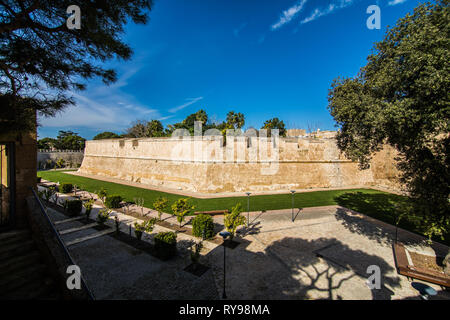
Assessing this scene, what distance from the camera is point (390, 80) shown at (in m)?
5.91

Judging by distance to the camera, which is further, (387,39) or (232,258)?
(232,258)

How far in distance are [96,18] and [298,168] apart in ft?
70.5

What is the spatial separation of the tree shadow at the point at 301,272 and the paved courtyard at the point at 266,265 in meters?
0.03

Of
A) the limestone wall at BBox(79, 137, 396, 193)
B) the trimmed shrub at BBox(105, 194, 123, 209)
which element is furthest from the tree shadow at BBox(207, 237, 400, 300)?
the limestone wall at BBox(79, 137, 396, 193)

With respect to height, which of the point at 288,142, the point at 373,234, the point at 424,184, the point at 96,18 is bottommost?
the point at 373,234

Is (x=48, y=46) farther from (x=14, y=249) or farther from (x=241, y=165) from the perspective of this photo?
(x=241, y=165)

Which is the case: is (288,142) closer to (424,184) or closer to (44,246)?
(424,184)

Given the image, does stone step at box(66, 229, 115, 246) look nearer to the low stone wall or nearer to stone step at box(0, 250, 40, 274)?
stone step at box(0, 250, 40, 274)

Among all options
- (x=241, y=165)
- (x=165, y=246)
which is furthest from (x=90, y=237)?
(x=241, y=165)

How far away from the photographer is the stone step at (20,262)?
468 cm

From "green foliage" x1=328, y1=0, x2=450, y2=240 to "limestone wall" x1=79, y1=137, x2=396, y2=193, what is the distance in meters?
12.8

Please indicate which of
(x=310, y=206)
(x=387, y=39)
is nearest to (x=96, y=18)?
(x=387, y=39)

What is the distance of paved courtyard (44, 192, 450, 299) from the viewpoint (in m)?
5.49

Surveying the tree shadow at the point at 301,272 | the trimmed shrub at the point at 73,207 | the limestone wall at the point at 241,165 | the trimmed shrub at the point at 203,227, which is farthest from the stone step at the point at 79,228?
the limestone wall at the point at 241,165
